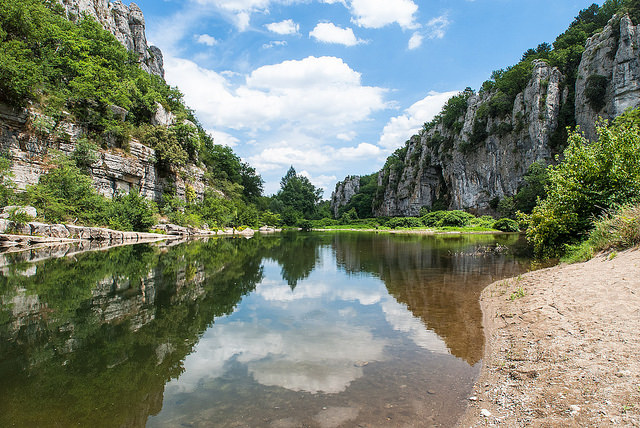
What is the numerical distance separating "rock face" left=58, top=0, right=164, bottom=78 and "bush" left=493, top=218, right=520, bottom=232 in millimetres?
60198

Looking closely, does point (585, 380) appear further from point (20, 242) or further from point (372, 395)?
point (20, 242)

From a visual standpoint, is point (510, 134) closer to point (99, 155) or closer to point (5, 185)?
point (99, 155)

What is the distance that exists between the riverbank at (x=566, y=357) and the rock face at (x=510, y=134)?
75.9ft

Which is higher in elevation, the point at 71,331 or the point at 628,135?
the point at 628,135

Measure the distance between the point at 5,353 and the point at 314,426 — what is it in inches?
198

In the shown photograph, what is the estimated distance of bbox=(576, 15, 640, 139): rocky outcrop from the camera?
34.8 m

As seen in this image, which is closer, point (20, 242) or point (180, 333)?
point (180, 333)

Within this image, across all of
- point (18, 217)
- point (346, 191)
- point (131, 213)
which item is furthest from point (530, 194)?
point (346, 191)

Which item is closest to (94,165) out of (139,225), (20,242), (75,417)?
(139,225)

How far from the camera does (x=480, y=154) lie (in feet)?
195

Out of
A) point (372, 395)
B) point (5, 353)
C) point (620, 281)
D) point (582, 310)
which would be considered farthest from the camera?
point (620, 281)

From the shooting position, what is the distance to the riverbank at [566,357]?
9.68ft

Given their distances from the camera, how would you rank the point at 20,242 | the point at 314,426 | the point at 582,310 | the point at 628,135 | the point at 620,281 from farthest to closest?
the point at 20,242 < the point at 628,135 < the point at 620,281 < the point at 582,310 < the point at 314,426

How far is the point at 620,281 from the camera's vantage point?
581cm
